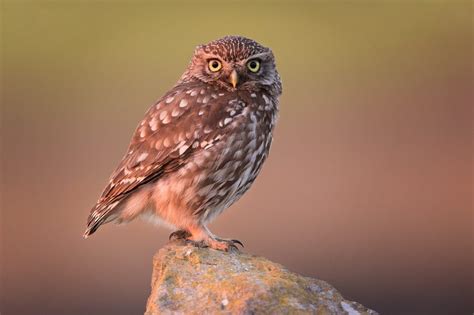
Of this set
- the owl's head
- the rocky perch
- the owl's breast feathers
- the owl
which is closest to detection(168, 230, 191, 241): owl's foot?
the owl

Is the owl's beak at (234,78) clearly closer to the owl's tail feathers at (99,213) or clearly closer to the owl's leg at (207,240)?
the owl's leg at (207,240)

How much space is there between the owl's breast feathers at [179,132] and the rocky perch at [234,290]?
2.25ft

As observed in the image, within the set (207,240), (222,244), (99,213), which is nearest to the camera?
(222,244)

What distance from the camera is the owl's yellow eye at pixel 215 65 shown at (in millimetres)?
5195

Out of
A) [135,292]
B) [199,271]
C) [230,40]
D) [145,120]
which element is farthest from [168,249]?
[135,292]

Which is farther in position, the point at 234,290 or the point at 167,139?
the point at 167,139

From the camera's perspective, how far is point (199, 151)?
16.4ft

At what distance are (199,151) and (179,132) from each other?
0.15 m

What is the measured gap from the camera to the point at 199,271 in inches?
168

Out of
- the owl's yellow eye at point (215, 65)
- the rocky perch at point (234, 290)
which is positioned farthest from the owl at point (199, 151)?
the rocky perch at point (234, 290)

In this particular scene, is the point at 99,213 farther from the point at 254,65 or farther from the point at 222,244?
the point at 254,65

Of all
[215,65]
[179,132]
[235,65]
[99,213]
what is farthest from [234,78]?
[99,213]

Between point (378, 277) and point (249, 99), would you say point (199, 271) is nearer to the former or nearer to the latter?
point (249, 99)

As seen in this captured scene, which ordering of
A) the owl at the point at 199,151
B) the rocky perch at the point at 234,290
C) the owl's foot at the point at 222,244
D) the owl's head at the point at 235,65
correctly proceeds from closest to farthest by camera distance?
1. the rocky perch at the point at 234,290
2. the owl's foot at the point at 222,244
3. the owl at the point at 199,151
4. the owl's head at the point at 235,65
